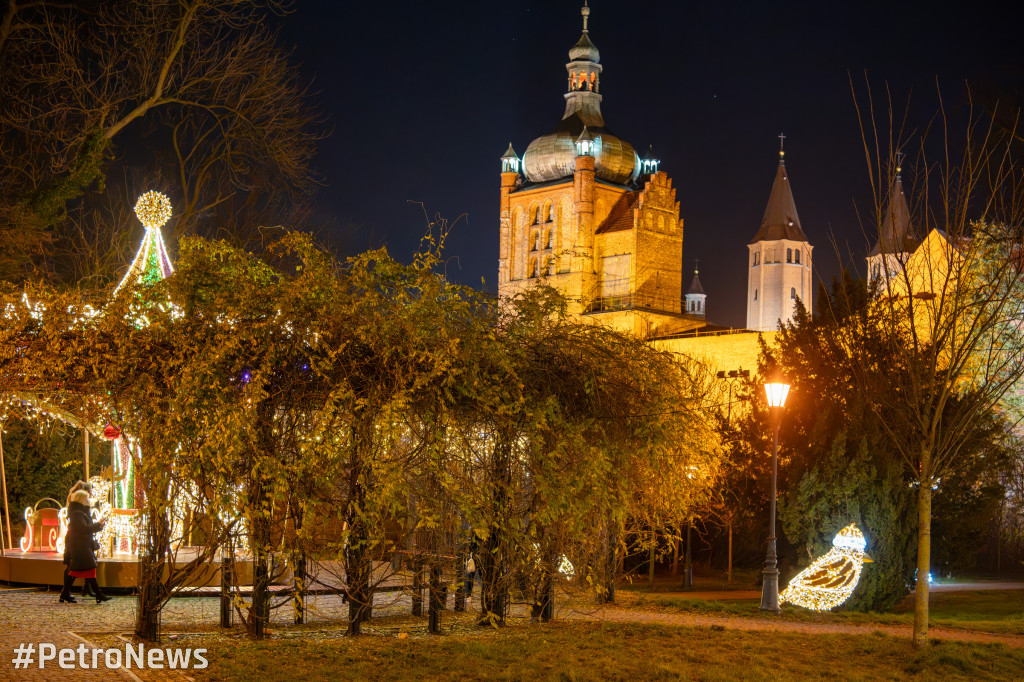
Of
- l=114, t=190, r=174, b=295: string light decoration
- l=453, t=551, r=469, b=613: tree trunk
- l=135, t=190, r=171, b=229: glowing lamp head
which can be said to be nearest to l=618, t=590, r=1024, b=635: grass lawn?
l=453, t=551, r=469, b=613: tree trunk

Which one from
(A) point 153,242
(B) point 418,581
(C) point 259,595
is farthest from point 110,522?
(B) point 418,581

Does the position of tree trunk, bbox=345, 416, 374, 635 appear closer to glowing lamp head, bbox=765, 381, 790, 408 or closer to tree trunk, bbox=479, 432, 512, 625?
tree trunk, bbox=479, 432, 512, 625

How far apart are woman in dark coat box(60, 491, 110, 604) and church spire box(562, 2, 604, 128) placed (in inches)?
3312

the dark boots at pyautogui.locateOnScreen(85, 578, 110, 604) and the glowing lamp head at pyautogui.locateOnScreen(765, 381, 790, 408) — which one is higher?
the glowing lamp head at pyautogui.locateOnScreen(765, 381, 790, 408)

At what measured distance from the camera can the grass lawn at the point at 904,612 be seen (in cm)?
1534

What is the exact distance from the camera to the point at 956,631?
1463cm

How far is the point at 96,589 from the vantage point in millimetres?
13656

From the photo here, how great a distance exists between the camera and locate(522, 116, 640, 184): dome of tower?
301ft

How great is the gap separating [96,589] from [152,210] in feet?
19.4

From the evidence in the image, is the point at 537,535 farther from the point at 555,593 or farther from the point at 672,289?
the point at 672,289

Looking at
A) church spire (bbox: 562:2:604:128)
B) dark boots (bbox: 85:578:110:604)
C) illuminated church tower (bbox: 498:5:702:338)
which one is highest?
church spire (bbox: 562:2:604:128)

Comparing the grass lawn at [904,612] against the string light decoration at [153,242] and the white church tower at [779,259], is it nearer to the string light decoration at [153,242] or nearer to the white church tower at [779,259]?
the string light decoration at [153,242]

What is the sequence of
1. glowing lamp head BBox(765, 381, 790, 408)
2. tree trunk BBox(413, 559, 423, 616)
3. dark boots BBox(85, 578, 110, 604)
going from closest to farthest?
tree trunk BBox(413, 559, 423, 616) < dark boots BBox(85, 578, 110, 604) < glowing lamp head BBox(765, 381, 790, 408)

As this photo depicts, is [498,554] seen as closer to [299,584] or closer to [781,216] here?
[299,584]
